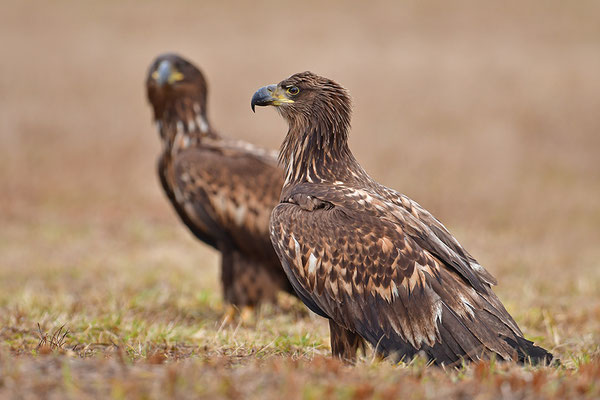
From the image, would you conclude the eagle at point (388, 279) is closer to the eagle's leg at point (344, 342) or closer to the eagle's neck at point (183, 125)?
the eagle's leg at point (344, 342)

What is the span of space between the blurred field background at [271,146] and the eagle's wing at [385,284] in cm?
33

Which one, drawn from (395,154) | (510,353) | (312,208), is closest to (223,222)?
(312,208)

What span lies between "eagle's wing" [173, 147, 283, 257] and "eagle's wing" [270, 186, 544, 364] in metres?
2.27

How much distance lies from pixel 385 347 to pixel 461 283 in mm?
593

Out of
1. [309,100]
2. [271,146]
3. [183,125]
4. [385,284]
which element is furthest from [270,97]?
[271,146]

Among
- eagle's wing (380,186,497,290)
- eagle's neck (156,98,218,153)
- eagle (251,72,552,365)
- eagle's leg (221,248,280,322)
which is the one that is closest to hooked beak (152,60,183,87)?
eagle's neck (156,98,218,153)

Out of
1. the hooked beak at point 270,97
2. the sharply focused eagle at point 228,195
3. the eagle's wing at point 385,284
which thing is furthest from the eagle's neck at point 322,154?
the sharply focused eagle at point 228,195

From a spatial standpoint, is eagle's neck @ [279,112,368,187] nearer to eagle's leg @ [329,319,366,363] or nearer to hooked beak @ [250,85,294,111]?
hooked beak @ [250,85,294,111]

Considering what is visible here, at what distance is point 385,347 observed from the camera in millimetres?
4297

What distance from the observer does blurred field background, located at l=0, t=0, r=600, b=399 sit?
139 inches

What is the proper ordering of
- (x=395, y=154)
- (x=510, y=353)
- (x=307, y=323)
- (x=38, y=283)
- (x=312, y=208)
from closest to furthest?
(x=510, y=353) → (x=312, y=208) → (x=307, y=323) → (x=38, y=283) → (x=395, y=154)

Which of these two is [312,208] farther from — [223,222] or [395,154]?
[395,154]

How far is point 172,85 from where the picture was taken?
7754 mm

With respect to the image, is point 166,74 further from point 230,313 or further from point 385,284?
point 385,284
